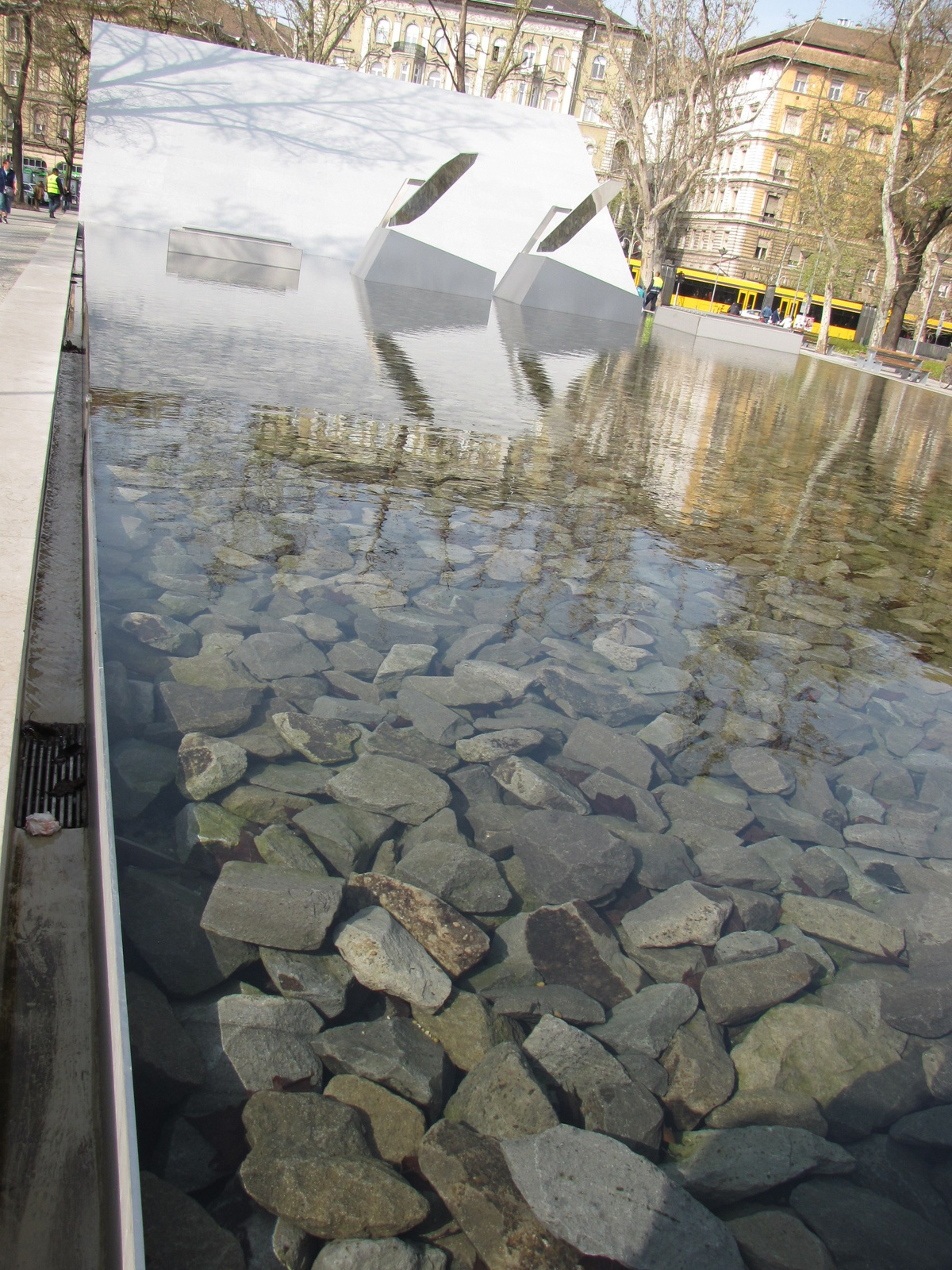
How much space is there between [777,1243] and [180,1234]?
0.84 meters

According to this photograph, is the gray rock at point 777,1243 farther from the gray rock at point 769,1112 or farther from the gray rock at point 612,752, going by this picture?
the gray rock at point 612,752

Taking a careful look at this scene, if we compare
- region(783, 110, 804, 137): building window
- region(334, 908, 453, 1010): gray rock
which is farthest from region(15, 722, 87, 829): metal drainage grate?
region(783, 110, 804, 137): building window

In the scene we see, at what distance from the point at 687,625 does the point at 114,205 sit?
2251cm

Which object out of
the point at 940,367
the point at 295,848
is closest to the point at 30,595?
the point at 295,848

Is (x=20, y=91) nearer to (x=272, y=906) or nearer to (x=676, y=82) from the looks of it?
(x=676, y=82)

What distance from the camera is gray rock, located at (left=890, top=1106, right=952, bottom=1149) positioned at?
63.6 inches

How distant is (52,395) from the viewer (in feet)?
13.7

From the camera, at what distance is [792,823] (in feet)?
8.23

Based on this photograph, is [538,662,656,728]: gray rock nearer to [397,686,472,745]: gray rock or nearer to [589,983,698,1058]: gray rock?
[397,686,472,745]: gray rock

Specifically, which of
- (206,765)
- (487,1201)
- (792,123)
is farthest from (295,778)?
(792,123)

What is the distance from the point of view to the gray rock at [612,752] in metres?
2.63

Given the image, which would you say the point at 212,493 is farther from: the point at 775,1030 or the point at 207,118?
the point at 207,118

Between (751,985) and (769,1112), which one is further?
(751,985)

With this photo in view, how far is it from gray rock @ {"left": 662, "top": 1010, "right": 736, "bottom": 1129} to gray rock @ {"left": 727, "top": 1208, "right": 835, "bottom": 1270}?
186mm
